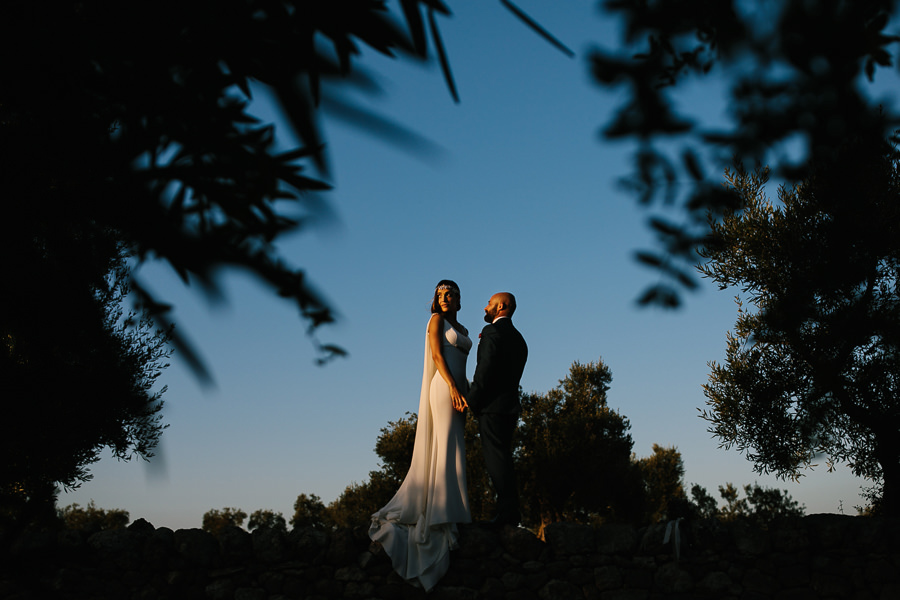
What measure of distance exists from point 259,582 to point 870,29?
6277mm

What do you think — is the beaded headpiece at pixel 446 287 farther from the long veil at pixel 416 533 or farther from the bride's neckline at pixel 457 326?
the long veil at pixel 416 533

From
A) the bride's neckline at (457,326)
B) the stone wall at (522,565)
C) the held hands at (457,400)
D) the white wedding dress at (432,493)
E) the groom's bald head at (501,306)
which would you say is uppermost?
the groom's bald head at (501,306)

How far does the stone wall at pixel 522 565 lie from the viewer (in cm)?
597

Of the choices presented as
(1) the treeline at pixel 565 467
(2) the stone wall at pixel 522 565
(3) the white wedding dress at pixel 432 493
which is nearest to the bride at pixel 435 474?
(3) the white wedding dress at pixel 432 493

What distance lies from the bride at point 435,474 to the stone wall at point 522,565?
0.18m

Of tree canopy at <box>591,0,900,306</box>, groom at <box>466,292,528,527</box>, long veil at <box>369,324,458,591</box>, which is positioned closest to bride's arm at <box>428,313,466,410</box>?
groom at <box>466,292,528,527</box>

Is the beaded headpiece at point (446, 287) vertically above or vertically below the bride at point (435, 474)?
above

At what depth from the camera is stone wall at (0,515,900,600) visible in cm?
597

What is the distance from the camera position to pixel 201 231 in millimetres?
1175

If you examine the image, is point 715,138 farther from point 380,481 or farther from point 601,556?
point 380,481

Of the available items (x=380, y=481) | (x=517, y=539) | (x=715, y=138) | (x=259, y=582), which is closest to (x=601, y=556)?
(x=517, y=539)

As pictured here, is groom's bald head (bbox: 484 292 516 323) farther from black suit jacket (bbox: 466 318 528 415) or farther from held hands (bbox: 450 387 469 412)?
held hands (bbox: 450 387 469 412)

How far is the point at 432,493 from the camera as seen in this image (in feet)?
A: 19.9

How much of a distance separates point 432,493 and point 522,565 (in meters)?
1.08
